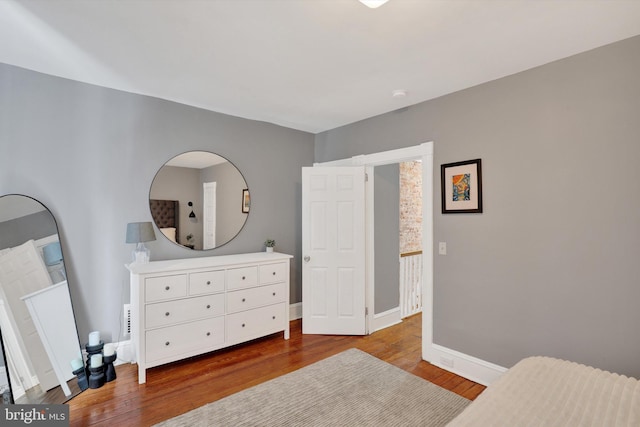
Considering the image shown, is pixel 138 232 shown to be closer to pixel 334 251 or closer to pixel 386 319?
pixel 334 251

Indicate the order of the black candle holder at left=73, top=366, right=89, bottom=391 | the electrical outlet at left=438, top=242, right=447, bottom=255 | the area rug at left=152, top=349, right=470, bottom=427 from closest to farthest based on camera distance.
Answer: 1. the area rug at left=152, top=349, right=470, bottom=427
2. the black candle holder at left=73, top=366, right=89, bottom=391
3. the electrical outlet at left=438, top=242, right=447, bottom=255

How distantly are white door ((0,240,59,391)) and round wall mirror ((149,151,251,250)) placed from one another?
1.01 meters

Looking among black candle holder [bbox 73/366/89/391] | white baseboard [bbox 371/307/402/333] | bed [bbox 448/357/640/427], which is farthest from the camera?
white baseboard [bbox 371/307/402/333]

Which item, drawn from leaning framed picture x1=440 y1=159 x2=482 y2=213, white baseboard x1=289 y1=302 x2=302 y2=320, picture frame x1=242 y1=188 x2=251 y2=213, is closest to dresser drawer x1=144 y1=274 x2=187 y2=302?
picture frame x1=242 y1=188 x2=251 y2=213

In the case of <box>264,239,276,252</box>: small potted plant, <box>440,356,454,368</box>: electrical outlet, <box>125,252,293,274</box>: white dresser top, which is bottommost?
<box>440,356,454,368</box>: electrical outlet

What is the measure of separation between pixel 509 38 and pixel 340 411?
2.80 meters

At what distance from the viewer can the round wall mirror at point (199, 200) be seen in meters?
3.15

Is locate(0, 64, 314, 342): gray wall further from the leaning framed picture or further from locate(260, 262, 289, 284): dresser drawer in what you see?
the leaning framed picture

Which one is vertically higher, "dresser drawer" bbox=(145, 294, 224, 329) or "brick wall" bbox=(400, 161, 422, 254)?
"brick wall" bbox=(400, 161, 422, 254)

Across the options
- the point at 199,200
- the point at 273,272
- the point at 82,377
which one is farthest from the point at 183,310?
the point at 199,200

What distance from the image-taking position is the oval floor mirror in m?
2.01

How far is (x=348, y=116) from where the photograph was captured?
360 cm

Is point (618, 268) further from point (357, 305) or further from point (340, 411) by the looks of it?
point (357, 305)

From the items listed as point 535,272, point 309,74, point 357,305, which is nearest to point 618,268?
point 535,272
